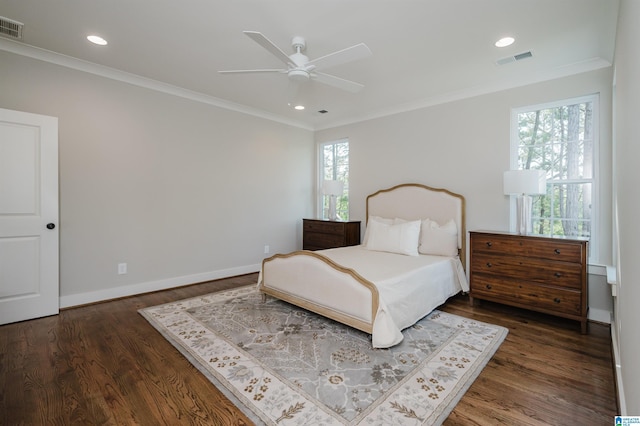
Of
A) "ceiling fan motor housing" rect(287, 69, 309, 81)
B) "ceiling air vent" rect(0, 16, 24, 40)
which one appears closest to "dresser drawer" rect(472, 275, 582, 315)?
"ceiling fan motor housing" rect(287, 69, 309, 81)

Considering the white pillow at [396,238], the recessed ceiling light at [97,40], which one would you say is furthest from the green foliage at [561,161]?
the recessed ceiling light at [97,40]

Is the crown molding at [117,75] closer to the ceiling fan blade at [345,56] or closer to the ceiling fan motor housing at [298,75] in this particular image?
the ceiling fan motor housing at [298,75]

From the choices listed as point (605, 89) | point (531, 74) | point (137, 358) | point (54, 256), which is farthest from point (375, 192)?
point (54, 256)

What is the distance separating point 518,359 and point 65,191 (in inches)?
182

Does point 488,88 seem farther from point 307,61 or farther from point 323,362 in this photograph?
point 323,362

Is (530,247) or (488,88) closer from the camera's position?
(530,247)

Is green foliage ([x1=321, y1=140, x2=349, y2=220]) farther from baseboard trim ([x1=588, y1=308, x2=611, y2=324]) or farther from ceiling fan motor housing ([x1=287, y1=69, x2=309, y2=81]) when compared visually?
baseboard trim ([x1=588, y1=308, x2=611, y2=324])

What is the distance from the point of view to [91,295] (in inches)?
138

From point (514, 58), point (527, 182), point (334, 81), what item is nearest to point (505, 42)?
point (514, 58)

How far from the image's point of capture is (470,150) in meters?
3.96

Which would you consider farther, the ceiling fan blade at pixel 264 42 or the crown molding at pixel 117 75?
the crown molding at pixel 117 75

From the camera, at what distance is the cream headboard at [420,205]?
4.00 m

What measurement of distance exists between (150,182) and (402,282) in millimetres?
3345

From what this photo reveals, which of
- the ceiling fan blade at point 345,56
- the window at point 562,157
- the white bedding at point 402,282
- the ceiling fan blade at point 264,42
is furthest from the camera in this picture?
the window at point 562,157
